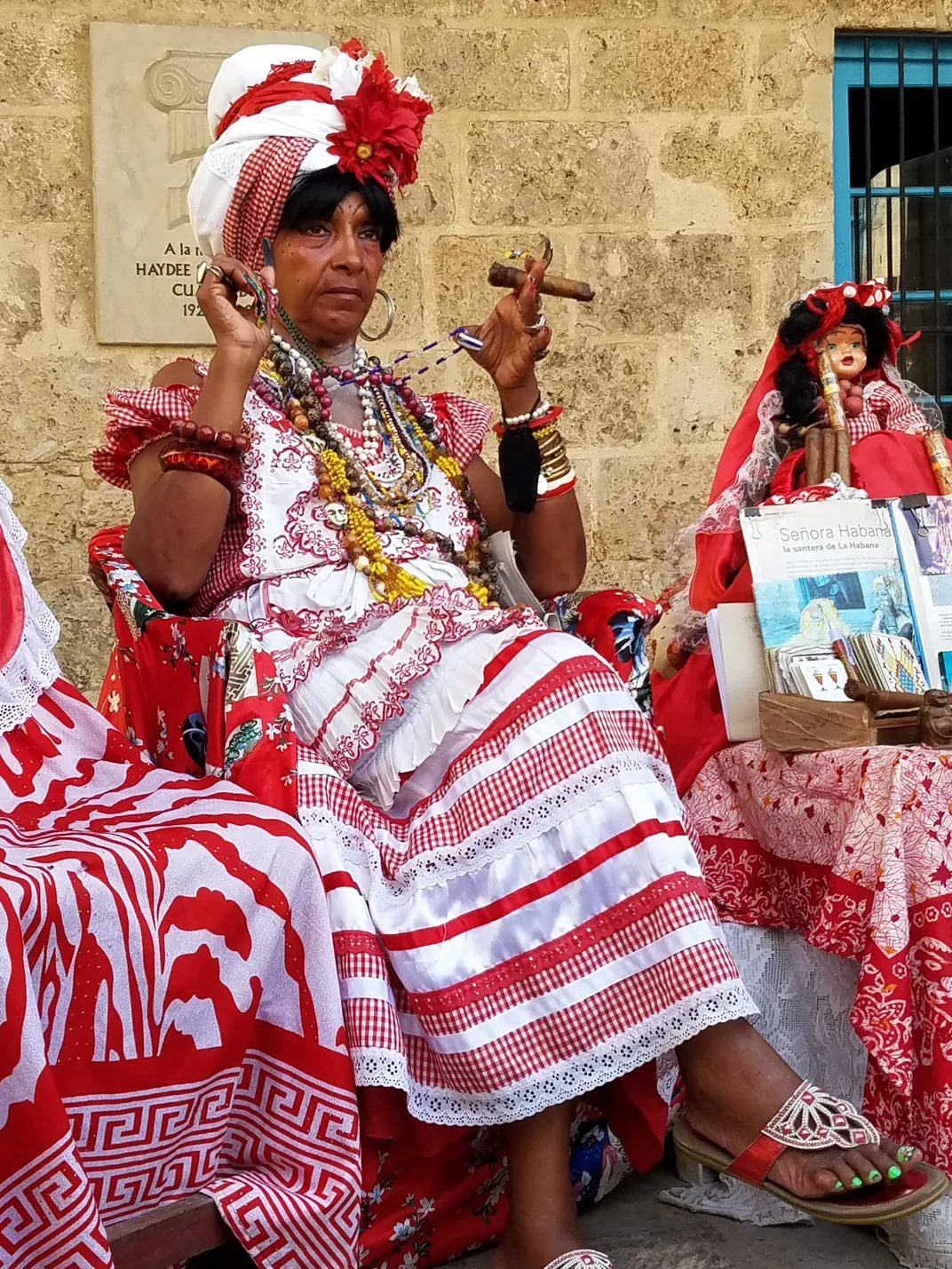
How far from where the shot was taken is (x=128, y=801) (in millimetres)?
2301

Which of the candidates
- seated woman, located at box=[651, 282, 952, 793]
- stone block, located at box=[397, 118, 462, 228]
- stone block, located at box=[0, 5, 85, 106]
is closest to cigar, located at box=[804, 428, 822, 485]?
seated woman, located at box=[651, 282, 952, 793]

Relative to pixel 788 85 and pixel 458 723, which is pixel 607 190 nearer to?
pixel 788 85

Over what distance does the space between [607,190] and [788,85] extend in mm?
717

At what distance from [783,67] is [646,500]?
1.48 metres

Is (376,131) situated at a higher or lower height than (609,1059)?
higher

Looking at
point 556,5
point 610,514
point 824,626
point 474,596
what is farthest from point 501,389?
point 556,5

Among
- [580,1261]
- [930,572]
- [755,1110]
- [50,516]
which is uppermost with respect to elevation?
[50,516]

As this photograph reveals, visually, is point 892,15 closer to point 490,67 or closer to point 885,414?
point 490,67

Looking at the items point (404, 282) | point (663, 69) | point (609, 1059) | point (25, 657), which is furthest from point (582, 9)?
point (609, 1059)

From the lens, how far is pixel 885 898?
8.26 ft

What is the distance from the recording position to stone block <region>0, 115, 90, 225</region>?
14.1 ft

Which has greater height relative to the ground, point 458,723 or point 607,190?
point 607,190

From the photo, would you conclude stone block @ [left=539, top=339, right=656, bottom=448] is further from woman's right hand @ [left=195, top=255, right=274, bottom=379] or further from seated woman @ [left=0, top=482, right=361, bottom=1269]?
seated woman @ [left=0, top=482, right=361, bottom=1269]

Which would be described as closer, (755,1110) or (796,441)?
(755,1110)
